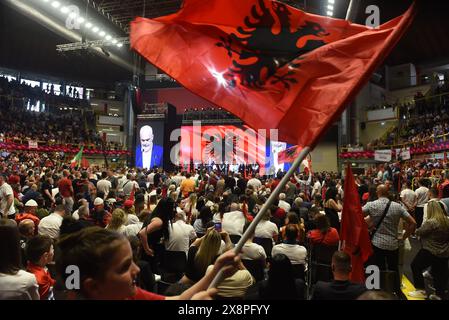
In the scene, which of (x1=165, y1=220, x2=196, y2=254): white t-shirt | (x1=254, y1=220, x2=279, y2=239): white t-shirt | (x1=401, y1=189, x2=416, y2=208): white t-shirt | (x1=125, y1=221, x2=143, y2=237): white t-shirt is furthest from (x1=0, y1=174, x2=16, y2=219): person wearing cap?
(x1=401, y1=189, x2=416, y2=208): white t-shirt

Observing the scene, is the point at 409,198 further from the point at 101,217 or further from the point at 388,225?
the point at 101,217

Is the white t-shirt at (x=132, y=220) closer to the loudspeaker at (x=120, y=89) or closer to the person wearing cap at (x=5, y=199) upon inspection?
the person wearing cap at (x=5, y=199)

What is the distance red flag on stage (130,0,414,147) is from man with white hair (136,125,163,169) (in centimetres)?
2223

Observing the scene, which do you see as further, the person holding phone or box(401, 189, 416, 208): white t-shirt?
box(401, 189, 416, 208): white t-shirt

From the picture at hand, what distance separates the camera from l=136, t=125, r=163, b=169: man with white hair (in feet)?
83.0

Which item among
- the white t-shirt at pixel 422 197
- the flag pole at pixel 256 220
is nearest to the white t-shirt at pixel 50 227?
the flag pole at pixel 256 220

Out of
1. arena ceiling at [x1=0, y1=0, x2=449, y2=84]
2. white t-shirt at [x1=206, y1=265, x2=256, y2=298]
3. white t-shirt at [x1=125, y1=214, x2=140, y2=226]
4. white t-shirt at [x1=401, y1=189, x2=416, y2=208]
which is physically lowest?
white t-shirt at [x1=206, y1=265, x2=256, y2=298]

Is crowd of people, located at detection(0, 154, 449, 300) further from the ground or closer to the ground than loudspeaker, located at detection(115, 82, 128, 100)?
closer to the ground

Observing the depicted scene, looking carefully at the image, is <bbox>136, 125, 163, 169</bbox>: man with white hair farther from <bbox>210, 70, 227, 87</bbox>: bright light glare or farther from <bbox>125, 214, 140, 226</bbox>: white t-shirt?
<bbox>210, 70, 227, 87</bbox>: bright light glare

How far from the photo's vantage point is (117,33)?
941 inches

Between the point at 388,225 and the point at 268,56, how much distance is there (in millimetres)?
2925

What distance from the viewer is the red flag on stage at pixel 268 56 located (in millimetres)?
2668

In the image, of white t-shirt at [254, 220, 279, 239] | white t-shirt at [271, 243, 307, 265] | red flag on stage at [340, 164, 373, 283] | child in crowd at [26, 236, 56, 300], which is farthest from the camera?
white t-shirt at [254, 220, 279, 239]

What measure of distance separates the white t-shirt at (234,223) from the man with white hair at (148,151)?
20272 millimetres
